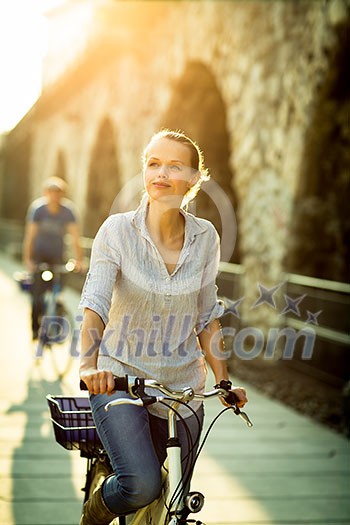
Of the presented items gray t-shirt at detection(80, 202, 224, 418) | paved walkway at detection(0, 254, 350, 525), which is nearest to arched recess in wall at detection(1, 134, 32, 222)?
paved walkway at detection(0, 254, 350, 525)

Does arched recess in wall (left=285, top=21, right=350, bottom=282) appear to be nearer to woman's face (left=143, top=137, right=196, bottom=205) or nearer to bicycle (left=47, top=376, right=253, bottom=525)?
woman's face (left=143, top=137, right=196, bottom=205)

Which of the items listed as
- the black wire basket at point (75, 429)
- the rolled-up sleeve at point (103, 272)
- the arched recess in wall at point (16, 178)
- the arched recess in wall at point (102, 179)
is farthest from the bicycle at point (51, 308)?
the arched recess in wall at point (16, 178)

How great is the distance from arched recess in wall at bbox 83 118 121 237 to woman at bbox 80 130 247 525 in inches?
558

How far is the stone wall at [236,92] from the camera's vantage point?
7742mm

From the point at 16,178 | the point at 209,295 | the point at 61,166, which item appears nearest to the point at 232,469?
the point at 209,295

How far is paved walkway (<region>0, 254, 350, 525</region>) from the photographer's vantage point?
421 cm

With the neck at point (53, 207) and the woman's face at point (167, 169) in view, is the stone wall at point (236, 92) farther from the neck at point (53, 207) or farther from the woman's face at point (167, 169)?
the woman's face at point (167, 169)

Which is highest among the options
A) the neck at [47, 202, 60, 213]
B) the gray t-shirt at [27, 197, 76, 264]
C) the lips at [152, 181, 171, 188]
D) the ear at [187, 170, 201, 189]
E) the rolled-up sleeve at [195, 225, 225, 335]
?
the ear at [187, 170, 201, 189]

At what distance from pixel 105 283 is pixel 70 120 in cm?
1752

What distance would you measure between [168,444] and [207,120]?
9.13 meters

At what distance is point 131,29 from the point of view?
1251cm

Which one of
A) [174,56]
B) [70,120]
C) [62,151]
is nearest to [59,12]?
[70,120]

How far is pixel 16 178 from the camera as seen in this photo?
3378cm

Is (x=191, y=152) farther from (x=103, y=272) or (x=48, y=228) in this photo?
(x=48, y=228)
